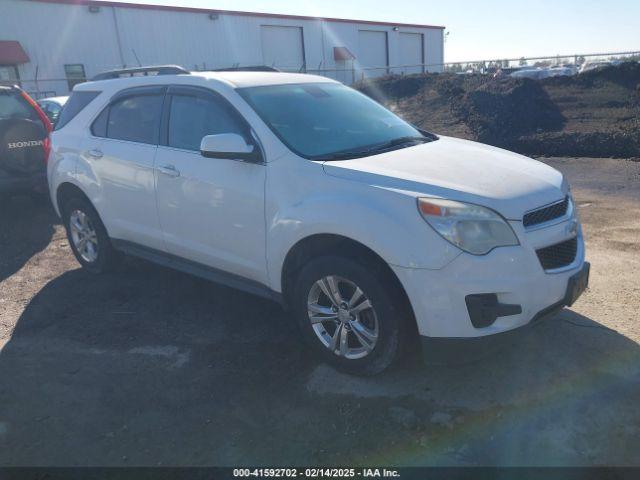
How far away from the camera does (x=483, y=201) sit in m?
→ 3.07

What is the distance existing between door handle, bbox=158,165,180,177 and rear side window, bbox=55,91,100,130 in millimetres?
1504

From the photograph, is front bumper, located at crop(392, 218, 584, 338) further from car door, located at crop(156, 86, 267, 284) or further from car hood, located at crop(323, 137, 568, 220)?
car door, located at crop(156, 86, 267, 284)

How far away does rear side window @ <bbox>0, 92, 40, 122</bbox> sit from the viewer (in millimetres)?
7977

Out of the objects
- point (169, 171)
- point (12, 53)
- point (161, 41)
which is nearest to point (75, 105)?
point (169, 171)

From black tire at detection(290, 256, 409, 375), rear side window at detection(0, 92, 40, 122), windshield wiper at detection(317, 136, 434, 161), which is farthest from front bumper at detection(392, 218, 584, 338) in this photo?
rear side window at detection(0, 92, 40, 122)

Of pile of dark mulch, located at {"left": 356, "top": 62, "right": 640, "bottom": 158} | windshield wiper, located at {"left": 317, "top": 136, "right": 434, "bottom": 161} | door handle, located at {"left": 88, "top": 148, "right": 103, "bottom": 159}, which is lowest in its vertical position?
pile of dark mulch, located at {"left": 356, "top": 62, "right": 640, "bottom": 158}

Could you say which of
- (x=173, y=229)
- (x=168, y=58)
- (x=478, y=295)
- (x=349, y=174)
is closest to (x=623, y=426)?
(x=478, y=295)

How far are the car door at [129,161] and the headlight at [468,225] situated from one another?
2.47 metres

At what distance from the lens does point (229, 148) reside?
3.67 m

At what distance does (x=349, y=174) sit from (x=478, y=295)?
3.37ft

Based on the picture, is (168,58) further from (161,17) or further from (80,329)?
(80,329)

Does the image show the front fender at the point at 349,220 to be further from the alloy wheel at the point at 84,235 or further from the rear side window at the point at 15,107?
the rear side window at the point at 15,107

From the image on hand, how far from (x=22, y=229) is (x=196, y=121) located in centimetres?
464

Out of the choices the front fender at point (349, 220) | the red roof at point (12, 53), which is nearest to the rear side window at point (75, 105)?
the front fender at point (349, 220)
